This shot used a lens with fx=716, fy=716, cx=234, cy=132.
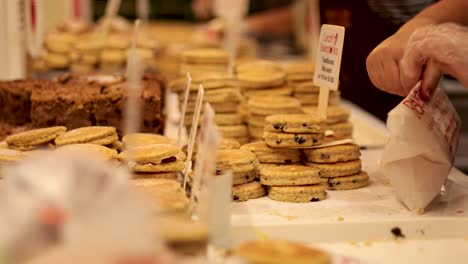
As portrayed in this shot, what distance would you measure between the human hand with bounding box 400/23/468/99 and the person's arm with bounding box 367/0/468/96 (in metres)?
0.04

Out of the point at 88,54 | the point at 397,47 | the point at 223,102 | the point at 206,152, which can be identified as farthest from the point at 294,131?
the point at 88,54

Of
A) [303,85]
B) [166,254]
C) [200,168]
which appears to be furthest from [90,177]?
[303,85]

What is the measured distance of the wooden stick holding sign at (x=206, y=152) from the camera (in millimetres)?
1324

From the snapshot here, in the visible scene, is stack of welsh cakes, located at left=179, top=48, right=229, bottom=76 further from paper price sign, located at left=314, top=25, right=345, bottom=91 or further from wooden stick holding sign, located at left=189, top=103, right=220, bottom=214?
wooden stick holding sign, located at left=189, top=103, right=220, bottom=214

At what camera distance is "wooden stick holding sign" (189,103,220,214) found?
132cm

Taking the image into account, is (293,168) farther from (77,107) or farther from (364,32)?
(364,32)

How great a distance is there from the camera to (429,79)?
1777mm

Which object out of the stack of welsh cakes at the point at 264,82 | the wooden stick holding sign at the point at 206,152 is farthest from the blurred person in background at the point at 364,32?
the wooden stick holding sign at the point at 206,152

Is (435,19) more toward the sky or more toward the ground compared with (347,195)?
more toward the sky

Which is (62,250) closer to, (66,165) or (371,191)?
(66,165)

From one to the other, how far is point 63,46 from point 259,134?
179cm

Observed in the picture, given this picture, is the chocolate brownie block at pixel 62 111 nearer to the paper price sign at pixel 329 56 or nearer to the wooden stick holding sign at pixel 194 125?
the wooden stick holding sign at pixel 194 125

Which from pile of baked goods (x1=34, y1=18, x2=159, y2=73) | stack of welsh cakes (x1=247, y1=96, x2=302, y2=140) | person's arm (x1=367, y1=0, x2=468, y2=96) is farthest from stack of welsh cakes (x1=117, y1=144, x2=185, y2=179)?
pile of baked goods (x1=34, y1=18, x2=159, y2=73)

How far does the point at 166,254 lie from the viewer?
110 centimetres
